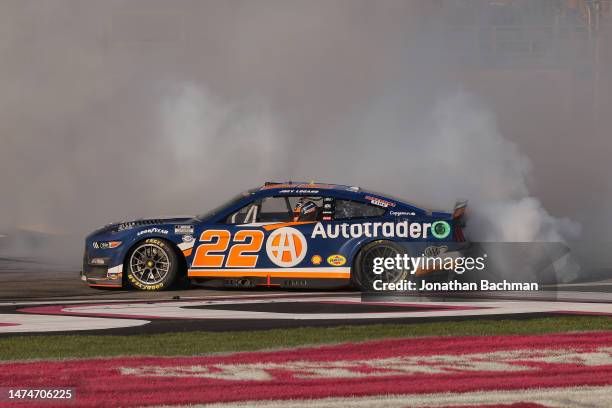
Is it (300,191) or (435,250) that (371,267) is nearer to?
(435,250)

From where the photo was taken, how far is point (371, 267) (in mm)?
11430

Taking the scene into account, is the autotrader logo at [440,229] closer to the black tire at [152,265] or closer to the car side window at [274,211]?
the car side window at [274,211]

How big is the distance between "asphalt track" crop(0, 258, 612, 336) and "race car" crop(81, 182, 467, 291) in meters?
0.18

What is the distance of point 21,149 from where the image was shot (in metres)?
20.9

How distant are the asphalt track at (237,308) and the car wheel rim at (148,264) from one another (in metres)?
0.19

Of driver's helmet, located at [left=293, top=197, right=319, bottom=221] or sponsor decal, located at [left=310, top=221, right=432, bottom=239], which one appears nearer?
sponsor decal, located at [left=310, top=221, right=432, bottom=239]

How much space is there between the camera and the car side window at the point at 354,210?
38.1 feet

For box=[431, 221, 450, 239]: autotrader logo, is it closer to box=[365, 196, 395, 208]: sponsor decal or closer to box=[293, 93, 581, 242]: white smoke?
box=[365, 196, 395, 208]: sponsor decal

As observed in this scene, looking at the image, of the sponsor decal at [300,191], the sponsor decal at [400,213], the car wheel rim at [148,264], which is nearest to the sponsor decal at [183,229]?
the car wheel rim at [148,264]

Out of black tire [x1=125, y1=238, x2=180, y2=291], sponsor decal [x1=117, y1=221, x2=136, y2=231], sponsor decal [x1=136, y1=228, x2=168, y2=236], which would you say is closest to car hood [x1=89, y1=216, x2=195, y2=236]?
sponsor decal [x1=117, y1=221, x2=136, y2=231]

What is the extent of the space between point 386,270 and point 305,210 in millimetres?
1014

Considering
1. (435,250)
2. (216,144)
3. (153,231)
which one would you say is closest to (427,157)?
(216,144)

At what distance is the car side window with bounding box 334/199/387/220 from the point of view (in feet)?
38.1

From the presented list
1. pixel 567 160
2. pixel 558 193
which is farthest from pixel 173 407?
pixel 567 160
